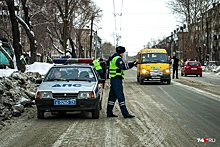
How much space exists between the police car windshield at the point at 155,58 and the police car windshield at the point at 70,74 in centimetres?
1311

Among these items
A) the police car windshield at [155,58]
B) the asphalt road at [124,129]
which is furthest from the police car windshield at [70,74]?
the police car windshield at [155,58]

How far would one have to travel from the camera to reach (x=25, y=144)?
7684 millimetres

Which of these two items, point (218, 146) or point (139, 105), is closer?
point (218, 146)

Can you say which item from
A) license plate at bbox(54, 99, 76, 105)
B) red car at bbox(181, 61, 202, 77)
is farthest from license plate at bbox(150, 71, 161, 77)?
red car at bbox(181, 61, 202, 77)

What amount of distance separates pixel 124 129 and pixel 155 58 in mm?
16195

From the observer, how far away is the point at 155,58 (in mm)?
25031

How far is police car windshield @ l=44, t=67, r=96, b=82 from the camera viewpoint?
11750mm

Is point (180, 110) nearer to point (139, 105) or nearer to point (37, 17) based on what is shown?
point (139, 105)

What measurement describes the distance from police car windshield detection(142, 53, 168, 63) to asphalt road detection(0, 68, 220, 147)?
1205 cm

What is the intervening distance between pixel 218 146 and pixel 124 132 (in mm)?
2066

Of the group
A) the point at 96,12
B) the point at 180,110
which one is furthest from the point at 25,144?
the point at 96,12

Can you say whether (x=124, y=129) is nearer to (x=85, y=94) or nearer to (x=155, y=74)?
(x=85, y=94)

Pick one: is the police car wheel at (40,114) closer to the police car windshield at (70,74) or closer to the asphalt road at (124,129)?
the asphalt road at (124,129)

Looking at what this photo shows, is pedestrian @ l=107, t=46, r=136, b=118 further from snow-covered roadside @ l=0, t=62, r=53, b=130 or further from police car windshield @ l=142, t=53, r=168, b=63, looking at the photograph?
police car windshield @ l=142, t=53, r=168, b=63
